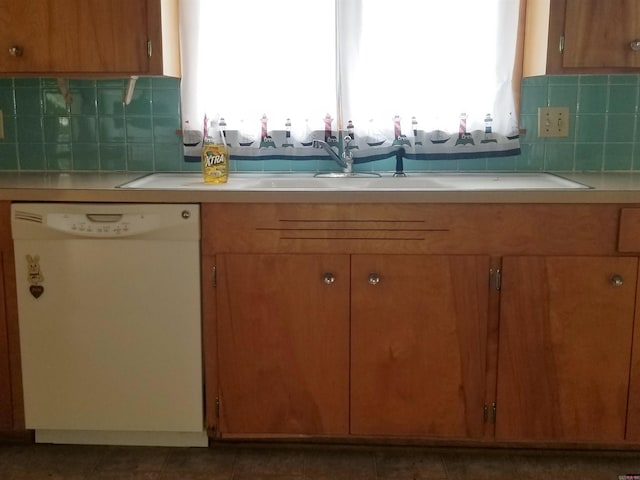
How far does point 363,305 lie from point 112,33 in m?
1.16

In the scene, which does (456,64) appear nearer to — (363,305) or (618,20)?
(618,20)

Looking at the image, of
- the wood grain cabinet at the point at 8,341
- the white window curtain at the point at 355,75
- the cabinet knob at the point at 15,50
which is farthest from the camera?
the white window curtain at the point at 355,75

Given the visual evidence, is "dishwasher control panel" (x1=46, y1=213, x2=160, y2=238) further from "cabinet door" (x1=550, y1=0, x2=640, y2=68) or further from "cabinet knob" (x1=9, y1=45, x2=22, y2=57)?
"cabinet door" (x1=550, y1=0, x2=640, y2=68)

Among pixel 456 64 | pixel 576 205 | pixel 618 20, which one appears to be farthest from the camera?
pixel 456 64

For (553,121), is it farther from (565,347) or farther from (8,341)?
(8,341)

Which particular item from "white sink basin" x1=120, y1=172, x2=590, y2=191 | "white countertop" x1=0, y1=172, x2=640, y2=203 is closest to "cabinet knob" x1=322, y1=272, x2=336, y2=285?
"white countertop" x1=0, y1=172, x2=640, y2=203

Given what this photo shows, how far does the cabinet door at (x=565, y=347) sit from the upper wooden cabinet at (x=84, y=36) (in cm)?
131

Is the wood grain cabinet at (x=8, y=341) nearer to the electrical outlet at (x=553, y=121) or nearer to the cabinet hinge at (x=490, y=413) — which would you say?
the cabinet hinge at (x=490, y=413)

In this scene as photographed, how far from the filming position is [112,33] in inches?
87.2

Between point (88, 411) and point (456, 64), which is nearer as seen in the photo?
point (88, 411)

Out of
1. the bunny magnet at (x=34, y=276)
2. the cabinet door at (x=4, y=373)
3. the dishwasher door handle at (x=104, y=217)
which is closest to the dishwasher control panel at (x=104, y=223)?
the dishwasher door handle at (x=104, y=217)

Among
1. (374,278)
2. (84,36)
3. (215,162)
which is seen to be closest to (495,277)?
(374,278)

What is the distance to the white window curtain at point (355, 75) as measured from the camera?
7.91 feet

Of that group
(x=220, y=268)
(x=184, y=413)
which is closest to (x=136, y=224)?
(x=220, y=268)
